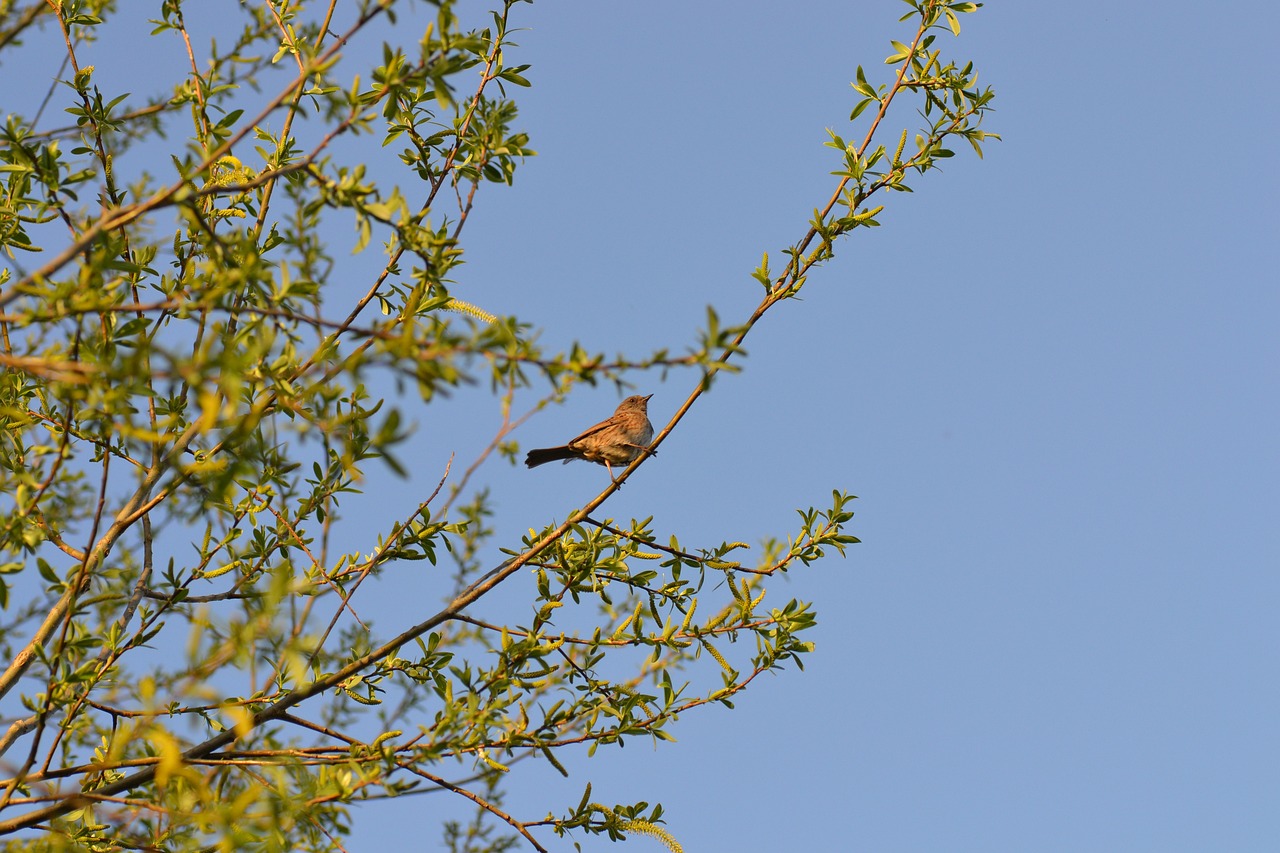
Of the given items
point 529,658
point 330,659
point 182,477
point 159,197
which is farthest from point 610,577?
point 159,197

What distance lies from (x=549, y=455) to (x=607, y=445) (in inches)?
18.3

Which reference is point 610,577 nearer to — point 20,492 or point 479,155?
point 479,155

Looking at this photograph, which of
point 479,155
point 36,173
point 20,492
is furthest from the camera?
point 479,155

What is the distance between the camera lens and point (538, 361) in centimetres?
356

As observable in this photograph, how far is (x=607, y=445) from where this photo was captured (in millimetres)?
9328

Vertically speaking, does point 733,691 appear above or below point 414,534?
below

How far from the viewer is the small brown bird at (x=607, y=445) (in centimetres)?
920

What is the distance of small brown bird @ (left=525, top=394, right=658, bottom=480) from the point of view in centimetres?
920

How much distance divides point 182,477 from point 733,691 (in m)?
2.83

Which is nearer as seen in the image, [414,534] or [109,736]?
[109,736]

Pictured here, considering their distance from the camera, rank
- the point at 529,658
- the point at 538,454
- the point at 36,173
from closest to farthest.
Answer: the point at 36,173, the point at 529,658, the point at 538,454

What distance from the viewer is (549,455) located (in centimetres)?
920

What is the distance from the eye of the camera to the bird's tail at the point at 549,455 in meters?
9.13

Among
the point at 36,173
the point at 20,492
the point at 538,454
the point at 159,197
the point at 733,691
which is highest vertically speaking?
the point at 538,454
